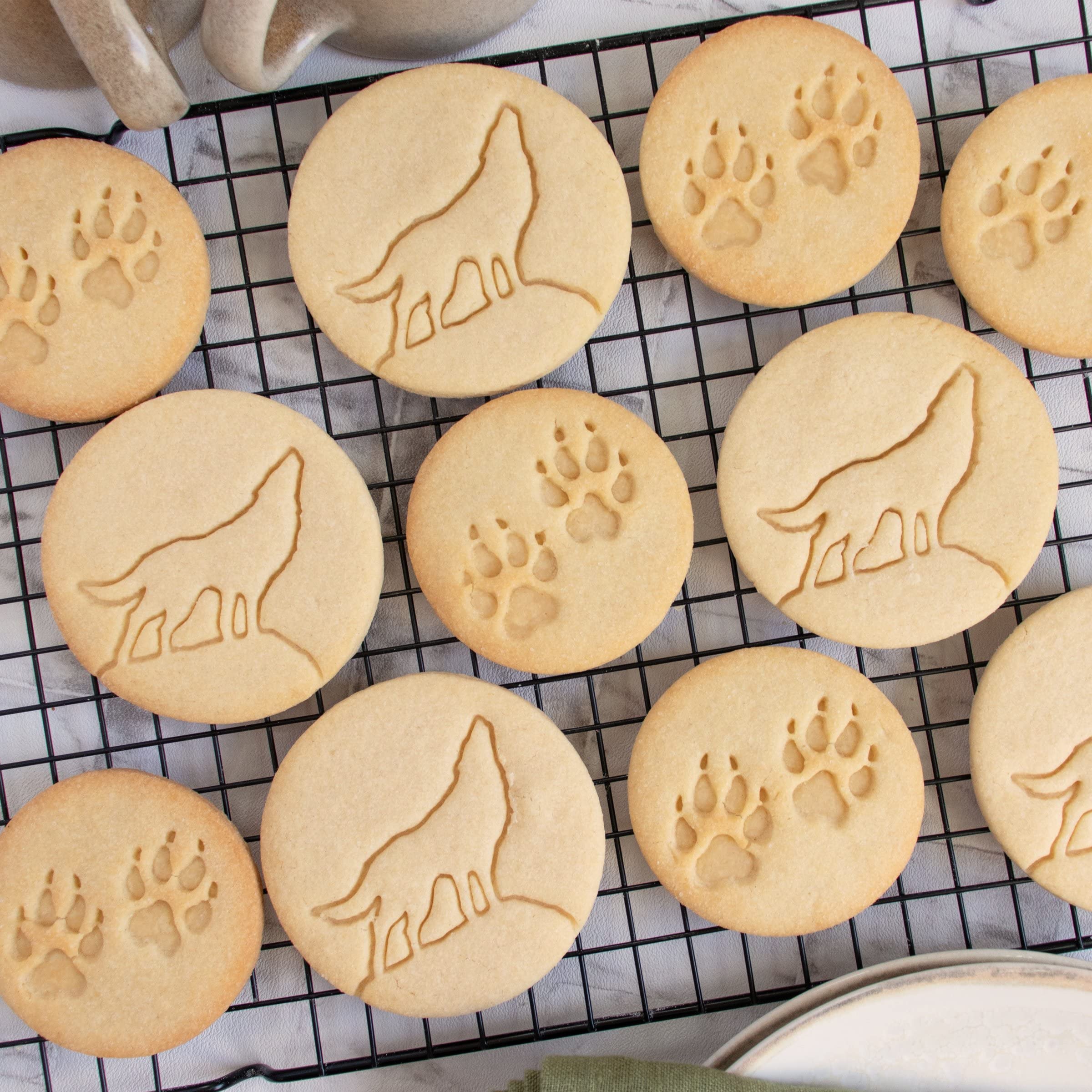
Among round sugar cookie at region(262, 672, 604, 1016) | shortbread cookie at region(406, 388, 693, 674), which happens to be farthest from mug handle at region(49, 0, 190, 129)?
round sugar cookie at region(262, 672, 604, 1016)

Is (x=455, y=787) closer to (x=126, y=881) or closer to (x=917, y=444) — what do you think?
(x=126, y=881)

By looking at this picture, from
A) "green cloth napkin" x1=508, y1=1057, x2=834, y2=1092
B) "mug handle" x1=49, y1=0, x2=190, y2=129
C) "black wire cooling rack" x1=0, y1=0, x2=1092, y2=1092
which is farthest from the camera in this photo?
"black wire cooling rack" x1=0, y1=0, x2=1092, y2=1092

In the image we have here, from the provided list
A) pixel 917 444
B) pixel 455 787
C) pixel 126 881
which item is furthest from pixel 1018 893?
pixel 126 881

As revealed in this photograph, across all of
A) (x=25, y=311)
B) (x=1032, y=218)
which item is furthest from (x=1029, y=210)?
(x=25, y=311)

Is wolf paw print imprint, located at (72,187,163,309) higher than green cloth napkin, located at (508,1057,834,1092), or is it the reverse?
wolf paw print imprint, located at (72,187,163,309)

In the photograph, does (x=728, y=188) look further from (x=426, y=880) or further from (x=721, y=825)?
(x=426, y=880)

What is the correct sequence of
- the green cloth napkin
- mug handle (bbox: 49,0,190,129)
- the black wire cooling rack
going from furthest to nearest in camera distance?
1. the black wire cooling rack
2. the green cloth napkin
3. mug handle (bbox: 49,0,190,129)

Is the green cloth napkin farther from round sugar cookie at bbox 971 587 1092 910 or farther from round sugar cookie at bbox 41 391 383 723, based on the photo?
round sugar cookie at bbox 41 391 383 723
